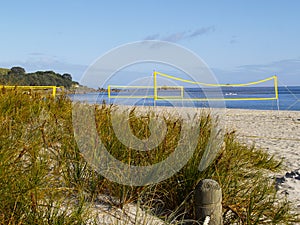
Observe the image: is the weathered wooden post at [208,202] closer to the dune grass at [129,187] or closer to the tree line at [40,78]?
the dune grass at [129,187]

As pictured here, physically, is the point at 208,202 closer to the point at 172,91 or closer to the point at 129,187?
the point at 129,187

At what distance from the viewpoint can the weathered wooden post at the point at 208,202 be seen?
8.95 ft

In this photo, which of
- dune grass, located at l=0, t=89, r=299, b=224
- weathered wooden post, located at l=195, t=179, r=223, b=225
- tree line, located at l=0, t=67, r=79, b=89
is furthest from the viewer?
tree line, located at l=0, t=67, r=79, b=89

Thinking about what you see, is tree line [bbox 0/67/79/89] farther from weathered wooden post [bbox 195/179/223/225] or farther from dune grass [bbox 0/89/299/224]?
weathered wooden post [bbox 195/179/223/225]

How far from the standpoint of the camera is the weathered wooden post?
2729mm

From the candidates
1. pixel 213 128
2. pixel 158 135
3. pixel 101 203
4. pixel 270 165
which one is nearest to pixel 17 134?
pixel 101 203

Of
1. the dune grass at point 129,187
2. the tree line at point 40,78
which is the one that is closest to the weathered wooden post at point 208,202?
the dune grass at point 129,187

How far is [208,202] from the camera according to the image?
2771 millimetres

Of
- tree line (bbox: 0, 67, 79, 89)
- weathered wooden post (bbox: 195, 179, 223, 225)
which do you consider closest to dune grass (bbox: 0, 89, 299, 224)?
weathered wooden post (bbox: 195, 179, 223, 225)

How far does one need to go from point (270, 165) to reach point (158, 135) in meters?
2.14

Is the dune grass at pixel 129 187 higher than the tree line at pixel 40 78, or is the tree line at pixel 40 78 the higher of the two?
the tree line at pixel 40 78

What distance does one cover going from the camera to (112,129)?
3682mm

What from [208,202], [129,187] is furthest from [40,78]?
[208,202]

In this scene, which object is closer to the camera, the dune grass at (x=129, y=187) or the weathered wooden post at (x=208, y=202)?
the dune grass at (x=129, y=187)
